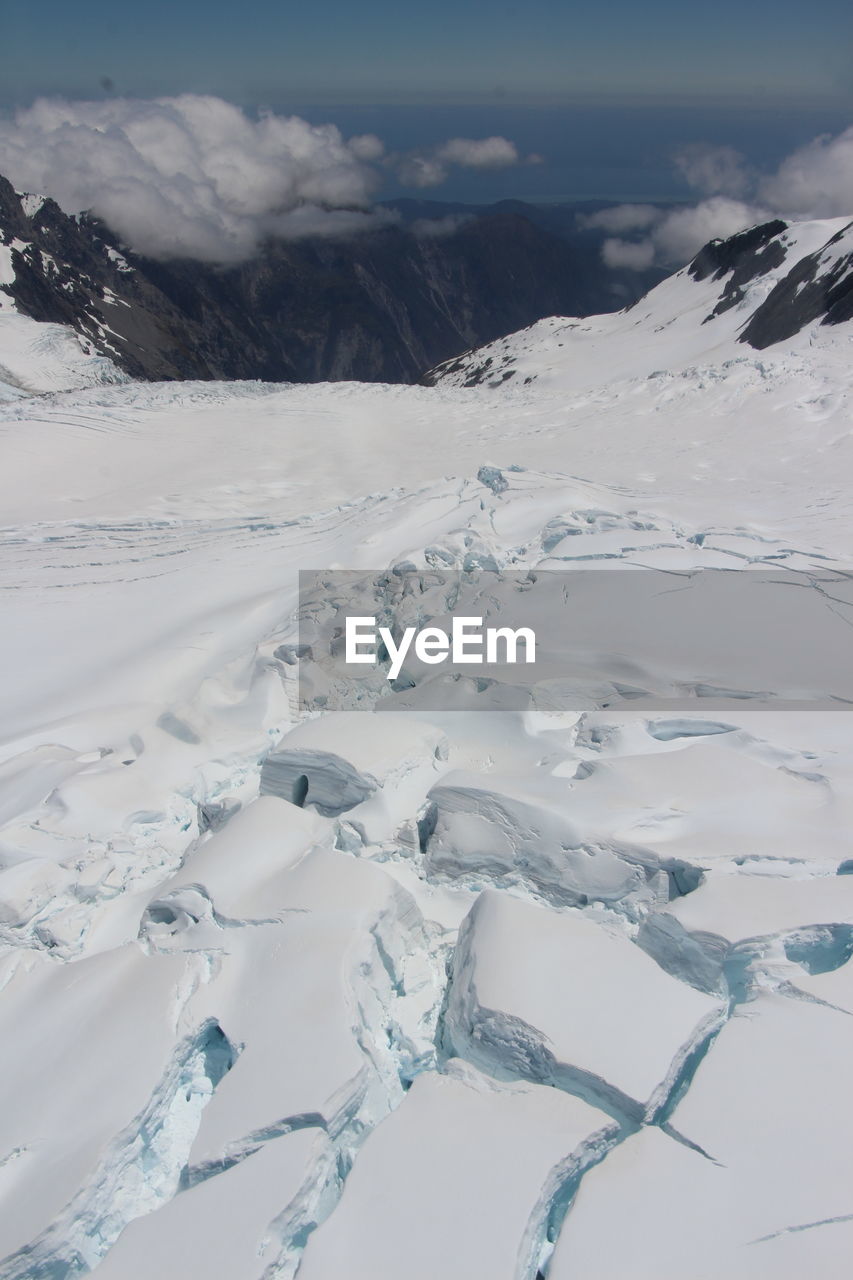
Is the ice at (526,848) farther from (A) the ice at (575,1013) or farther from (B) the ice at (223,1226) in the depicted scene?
(B) the ice at (223,1226)

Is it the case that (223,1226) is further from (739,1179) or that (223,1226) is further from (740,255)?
(740,255)

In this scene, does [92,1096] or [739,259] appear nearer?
[92,1096]

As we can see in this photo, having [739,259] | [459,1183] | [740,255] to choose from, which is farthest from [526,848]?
[740,255]

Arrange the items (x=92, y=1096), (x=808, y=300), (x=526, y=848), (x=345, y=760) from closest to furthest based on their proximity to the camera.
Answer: (x=92, y=1096), (x=526, y=848), (x=345, y=760), (x=808, y=300)

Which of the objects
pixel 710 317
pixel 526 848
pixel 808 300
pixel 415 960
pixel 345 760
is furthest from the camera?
pixel 710 317

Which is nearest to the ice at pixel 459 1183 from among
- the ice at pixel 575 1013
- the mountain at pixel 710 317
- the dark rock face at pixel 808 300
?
the ice at pixel 575 1013

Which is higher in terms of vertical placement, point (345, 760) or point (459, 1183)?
point (345, 760)
